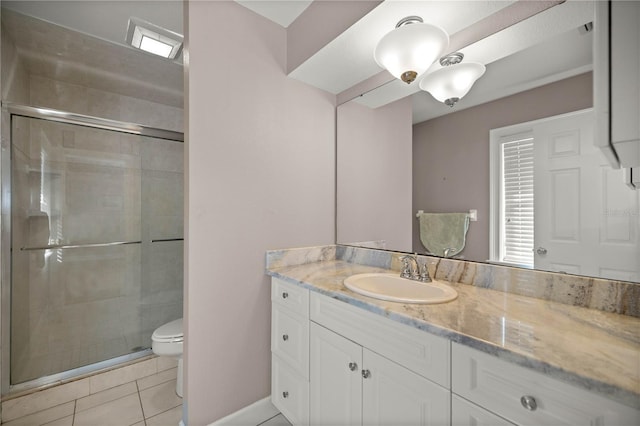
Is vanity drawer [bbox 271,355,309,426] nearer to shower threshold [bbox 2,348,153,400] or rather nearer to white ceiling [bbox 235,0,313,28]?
shower threshold [bbox 2,348,153,400]

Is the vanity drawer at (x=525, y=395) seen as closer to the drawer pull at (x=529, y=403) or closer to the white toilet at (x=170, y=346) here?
the drawer pull at (x=529, y=403)

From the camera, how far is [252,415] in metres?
1.50

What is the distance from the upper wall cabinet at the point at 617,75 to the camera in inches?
20.3

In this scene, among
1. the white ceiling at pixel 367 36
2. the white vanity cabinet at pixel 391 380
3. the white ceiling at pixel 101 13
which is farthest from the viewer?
the white ceiling at pixel 101 13

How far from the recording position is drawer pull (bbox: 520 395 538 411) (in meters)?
0.63

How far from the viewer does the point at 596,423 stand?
558 mm

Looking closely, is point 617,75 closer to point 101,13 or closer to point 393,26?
point 393,26

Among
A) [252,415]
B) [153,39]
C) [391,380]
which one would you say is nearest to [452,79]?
[391,380]

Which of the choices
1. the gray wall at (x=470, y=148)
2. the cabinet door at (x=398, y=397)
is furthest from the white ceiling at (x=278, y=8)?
the cabinet door at (x=398, y=397)

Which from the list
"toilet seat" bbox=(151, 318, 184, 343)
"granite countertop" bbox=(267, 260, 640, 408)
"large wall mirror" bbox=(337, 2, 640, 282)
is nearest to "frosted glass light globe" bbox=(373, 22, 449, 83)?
"large wall mirror" bbox=(337, 2, 640, 282)

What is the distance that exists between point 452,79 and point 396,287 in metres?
1.05

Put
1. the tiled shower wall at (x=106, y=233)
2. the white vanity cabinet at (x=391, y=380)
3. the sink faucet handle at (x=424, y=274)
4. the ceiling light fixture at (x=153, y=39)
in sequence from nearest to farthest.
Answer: the white vanity cabinet at (x=391, y=380), the sink faucet handle at (x=424, y=274), the ceiling light fixture at (x=153, y=39), the tiled shower wall at (x=106, y=233)

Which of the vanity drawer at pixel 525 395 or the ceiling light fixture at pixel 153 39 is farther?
the ceiling light fixture at pixel 153 39

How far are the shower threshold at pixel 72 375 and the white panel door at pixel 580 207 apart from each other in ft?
9.09
